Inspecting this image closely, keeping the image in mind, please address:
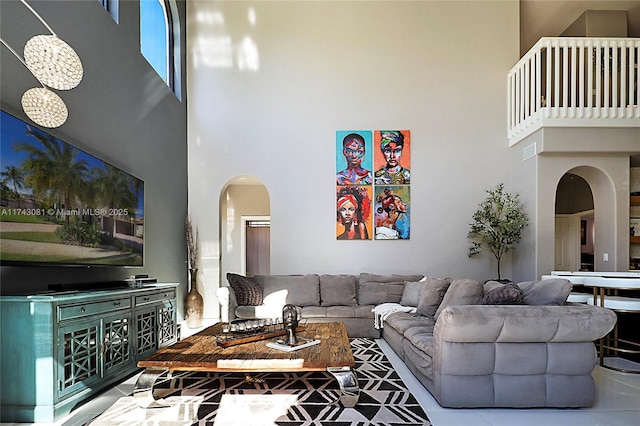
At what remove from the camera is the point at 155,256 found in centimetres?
549

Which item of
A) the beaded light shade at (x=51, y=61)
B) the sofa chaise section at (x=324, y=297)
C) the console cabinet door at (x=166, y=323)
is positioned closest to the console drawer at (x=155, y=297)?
the console cabinet door at (x=166, y=323)

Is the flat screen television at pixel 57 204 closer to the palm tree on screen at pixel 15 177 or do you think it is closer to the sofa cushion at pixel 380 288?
the palm tree on screen at pixel 15 177

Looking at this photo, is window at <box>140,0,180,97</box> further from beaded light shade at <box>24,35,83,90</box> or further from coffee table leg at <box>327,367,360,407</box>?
coffee table leg at <box>327,367,360,407</box>

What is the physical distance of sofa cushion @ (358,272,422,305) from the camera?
5926mm

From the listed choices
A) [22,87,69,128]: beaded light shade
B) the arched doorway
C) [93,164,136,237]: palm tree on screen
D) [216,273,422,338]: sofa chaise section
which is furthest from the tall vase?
the arched doorway

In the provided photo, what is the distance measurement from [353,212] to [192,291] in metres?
2.74

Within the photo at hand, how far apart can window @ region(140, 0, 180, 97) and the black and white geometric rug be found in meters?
4.10

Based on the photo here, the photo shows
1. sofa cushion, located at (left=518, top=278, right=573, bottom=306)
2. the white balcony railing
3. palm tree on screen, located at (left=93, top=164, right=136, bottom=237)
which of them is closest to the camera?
sofa cushion, located at (left=518, top=278, right=573, bottom=306)

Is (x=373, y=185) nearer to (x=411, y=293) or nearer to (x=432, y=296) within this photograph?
(x=411, y=293)

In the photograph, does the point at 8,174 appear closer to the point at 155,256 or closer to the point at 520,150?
the point at 155,256

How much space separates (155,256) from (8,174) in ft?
9.49

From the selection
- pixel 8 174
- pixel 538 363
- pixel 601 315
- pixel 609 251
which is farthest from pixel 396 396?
pixel 609 251

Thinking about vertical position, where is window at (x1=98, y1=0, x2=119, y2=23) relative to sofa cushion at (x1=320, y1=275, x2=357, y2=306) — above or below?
above

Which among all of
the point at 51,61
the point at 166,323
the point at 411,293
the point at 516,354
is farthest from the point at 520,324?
the point at 51,61
